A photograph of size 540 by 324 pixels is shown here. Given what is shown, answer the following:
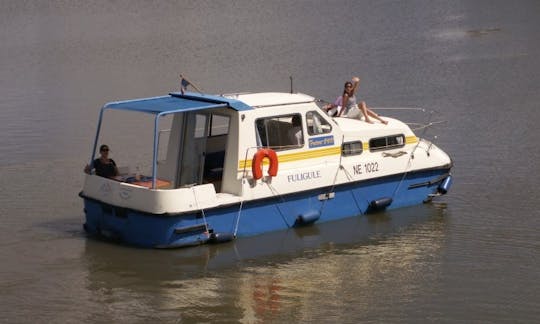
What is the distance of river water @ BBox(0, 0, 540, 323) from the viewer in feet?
46.8

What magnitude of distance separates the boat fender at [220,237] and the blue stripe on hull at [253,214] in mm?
81

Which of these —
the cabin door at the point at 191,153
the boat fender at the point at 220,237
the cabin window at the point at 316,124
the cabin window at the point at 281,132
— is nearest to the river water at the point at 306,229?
the boat fender at the point at 220,237

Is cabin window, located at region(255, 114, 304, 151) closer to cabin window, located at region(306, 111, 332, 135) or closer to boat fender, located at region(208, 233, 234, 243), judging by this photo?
cabin window, located at region(306, 111, 332, 135)

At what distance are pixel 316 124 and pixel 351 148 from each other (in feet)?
2.74

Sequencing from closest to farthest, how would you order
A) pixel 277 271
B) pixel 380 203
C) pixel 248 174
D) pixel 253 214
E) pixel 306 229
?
pixel 277 271, pixel 248 174, pixel 253 214, pixel 306 229, pixel 380 203

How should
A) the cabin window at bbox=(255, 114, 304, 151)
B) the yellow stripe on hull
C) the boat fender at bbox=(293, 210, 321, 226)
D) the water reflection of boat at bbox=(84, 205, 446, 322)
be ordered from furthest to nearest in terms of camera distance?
the boat fender at bbox=(293, 210, 321, 226) < the cabin window at bbox=(255, 114, 304, 151) < the yellow stripe on hull < the water reflection of boat at bbox=(84, 205, 446, 322)

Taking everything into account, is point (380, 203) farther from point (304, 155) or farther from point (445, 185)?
point (304, 155)

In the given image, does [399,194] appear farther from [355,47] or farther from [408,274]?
[355,47]

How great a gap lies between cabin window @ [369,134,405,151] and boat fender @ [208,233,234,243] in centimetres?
327

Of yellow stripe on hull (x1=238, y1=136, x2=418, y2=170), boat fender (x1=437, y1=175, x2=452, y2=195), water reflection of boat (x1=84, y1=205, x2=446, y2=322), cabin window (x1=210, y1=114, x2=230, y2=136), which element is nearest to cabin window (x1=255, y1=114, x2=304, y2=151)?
yellow stripe on hull (x1=238, y1=136, x2=418, y2=170)

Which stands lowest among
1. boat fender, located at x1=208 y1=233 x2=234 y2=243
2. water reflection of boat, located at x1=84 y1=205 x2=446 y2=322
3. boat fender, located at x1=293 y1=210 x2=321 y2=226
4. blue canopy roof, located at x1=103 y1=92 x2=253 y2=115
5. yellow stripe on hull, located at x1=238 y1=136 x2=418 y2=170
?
water reflection of boat, located at x1=84 y1=205 x2=446 y2=322

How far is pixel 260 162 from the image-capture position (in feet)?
53.6

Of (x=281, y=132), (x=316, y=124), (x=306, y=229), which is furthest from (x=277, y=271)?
(x=316, y=124)

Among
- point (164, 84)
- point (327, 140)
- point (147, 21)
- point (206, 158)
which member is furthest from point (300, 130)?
point (147, 21)
